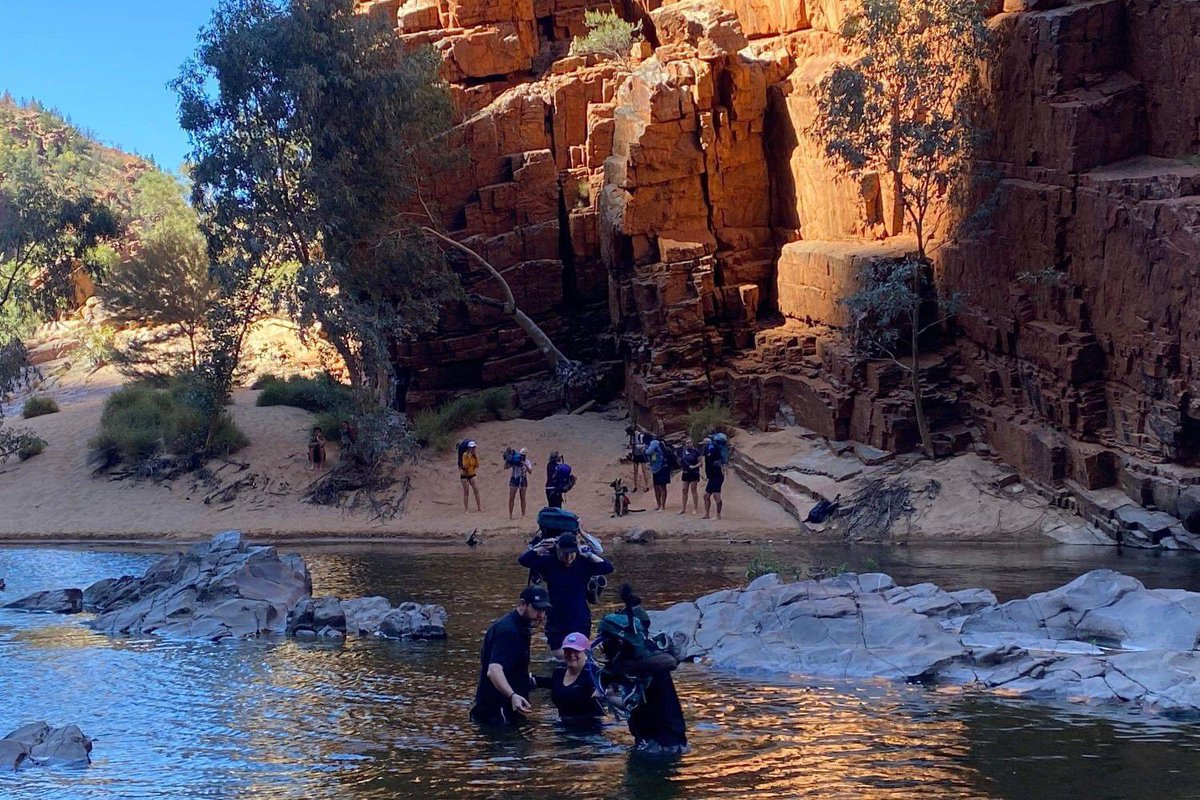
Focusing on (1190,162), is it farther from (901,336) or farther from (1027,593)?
(1027,593)

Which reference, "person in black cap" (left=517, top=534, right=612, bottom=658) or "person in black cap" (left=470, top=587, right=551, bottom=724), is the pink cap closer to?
"person in black cap" (left=470, top=587, right=551, bottom=724)

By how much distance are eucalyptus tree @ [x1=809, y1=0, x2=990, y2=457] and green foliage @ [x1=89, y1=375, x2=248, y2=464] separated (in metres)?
14.6

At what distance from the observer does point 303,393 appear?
3547 cm

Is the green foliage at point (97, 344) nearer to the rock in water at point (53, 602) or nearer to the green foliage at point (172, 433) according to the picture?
the green foliage at point (172, 433)

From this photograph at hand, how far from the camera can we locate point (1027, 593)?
57.2 feet

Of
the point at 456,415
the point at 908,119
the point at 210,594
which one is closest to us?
the point at 210,594

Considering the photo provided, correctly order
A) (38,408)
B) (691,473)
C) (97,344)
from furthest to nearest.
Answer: (97,344)
(38,408)
(691,473)

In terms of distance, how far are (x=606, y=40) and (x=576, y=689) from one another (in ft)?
93.8

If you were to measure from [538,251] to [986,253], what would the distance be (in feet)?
41.7

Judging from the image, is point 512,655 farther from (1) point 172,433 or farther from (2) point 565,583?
(1) point 172,433

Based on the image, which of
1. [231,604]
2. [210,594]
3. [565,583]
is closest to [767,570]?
[231,604]

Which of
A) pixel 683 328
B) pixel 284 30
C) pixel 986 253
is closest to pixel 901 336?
pixel 986 253

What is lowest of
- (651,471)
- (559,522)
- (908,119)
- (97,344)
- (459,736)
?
(651,471)

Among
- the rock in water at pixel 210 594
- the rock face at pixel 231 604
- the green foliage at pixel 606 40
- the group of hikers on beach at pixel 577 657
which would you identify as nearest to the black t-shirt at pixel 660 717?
the group of hikers on beach at pixel 577 657
